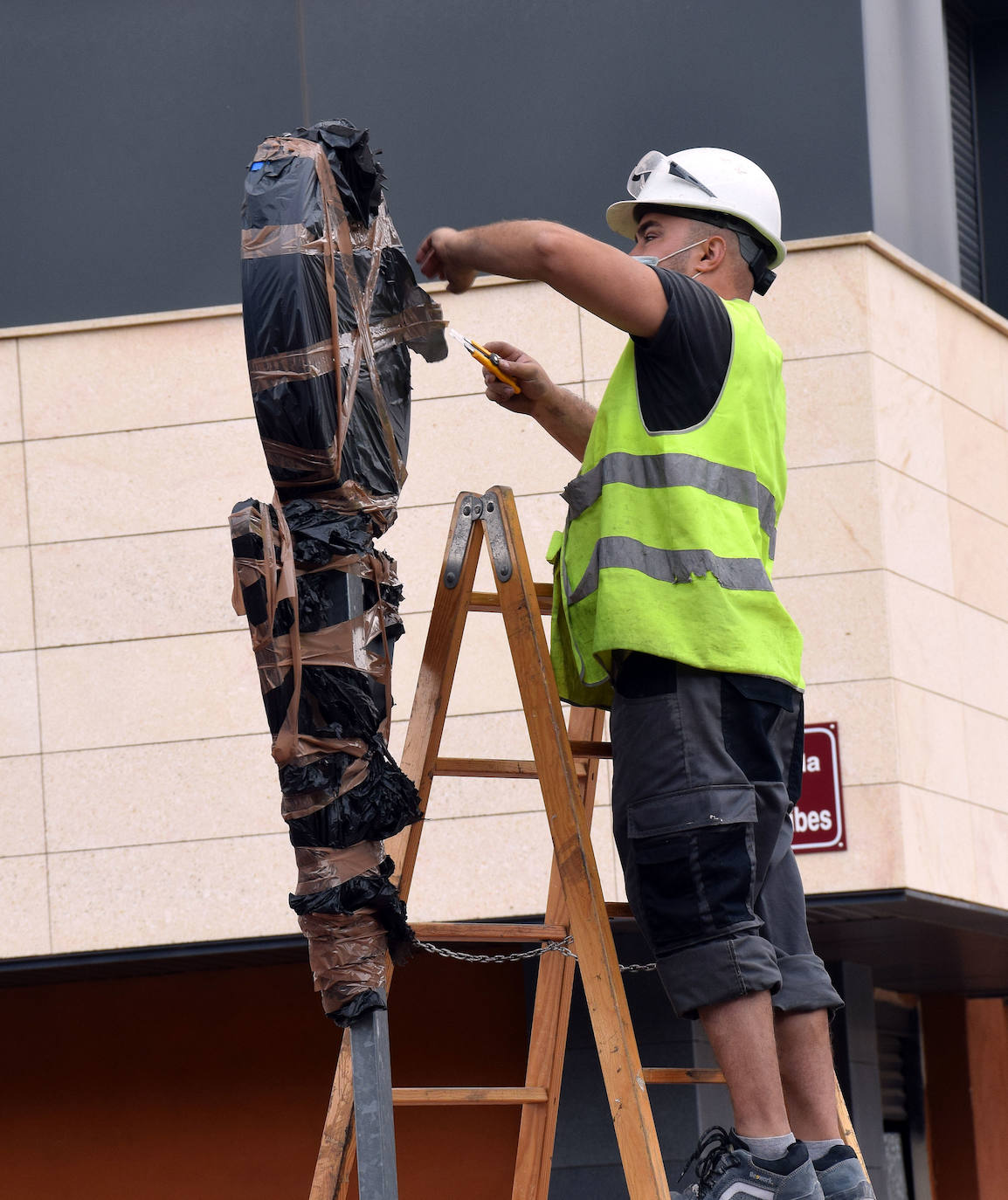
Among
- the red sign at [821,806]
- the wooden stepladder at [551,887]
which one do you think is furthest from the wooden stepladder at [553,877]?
the red sign at [821,806]

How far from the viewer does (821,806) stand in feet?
19.8

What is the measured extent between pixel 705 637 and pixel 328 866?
793 millimetres

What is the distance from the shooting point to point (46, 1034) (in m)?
7.91

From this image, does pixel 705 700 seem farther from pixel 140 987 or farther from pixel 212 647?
pixel 140 987

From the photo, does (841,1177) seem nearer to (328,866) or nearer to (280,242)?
(328,866)

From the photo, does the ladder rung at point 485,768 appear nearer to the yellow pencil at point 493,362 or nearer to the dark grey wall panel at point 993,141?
the yellow pencil at point 493,362

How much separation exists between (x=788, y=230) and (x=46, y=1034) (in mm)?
4501

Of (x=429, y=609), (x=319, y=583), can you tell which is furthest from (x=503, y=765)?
(x=429, y=609)

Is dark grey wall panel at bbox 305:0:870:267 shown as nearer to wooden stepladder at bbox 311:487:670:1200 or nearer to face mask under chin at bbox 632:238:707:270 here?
face mask under chin at bbox 632:238:707:270

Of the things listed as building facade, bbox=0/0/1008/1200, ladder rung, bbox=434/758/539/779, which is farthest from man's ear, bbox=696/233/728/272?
building facade, bbox=0/0/1008/1200

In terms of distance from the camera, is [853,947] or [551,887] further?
[853,947]

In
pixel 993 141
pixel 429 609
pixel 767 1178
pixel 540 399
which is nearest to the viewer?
pixel 767 1178

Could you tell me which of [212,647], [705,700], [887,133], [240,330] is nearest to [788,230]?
[887,133]

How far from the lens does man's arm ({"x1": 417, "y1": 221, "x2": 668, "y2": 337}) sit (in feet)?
10.6
